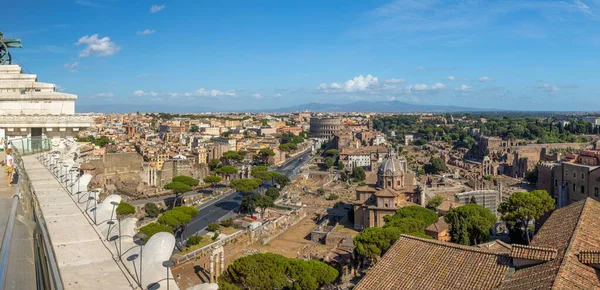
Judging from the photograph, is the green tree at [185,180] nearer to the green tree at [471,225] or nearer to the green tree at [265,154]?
the green tree at [265,154]

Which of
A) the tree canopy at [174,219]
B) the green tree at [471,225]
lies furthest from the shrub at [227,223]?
the green tree at [471,225]

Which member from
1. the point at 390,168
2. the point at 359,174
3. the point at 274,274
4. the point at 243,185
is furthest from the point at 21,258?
the point at 359,174

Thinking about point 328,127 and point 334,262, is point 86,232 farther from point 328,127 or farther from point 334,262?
point 328,127

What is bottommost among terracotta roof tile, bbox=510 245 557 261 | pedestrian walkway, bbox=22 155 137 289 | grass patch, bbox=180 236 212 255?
grass patch, bbox=180 236 212 255

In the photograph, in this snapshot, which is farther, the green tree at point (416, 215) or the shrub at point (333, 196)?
the shrub at point (333, 196)

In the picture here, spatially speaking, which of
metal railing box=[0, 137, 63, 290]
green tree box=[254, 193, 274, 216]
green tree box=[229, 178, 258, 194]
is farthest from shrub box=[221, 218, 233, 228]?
metal railing box=[0, 137, 63, 290]

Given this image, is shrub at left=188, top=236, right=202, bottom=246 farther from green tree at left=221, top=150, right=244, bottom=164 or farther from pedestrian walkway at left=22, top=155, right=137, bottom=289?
green tree at left=221, top=150, right=244, bottom=164
